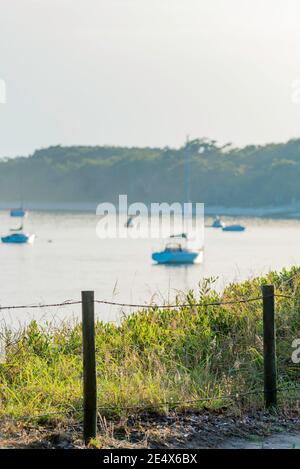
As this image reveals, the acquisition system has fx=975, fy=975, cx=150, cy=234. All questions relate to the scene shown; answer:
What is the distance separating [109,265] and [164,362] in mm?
66070

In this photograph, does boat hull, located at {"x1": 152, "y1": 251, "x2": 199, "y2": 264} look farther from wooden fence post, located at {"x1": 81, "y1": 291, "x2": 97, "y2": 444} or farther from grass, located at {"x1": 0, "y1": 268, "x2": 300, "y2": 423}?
wooden fence post, located at {"x1": 81, "y1": 291, "x2": 97, "y2": 444}

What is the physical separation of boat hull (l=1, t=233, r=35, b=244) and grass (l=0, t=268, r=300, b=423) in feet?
304

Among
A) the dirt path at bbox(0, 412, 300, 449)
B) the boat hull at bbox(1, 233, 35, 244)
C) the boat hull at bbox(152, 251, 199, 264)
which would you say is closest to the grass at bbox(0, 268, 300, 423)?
the dirt path at bbox(0, 412, 300, 449)

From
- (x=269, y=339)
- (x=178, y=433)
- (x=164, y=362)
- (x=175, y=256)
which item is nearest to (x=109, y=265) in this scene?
(x=175, y=256)

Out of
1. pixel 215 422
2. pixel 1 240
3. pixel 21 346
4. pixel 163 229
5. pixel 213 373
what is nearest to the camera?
pixel 215 422

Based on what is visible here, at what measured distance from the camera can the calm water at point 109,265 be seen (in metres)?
50.0

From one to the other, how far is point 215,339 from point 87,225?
470 feet

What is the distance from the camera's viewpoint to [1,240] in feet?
360

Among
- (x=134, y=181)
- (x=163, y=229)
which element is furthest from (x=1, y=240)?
(x=134, y=181)

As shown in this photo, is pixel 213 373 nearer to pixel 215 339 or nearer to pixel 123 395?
pixel 215 339

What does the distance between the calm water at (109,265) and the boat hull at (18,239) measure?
1287mm

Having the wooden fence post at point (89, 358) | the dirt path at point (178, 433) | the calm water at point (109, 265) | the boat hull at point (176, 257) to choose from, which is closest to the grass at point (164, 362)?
the dirt path at point (178, 433)

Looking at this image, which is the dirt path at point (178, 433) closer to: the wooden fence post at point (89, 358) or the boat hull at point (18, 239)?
the wooden fence post at point (89, 358)
